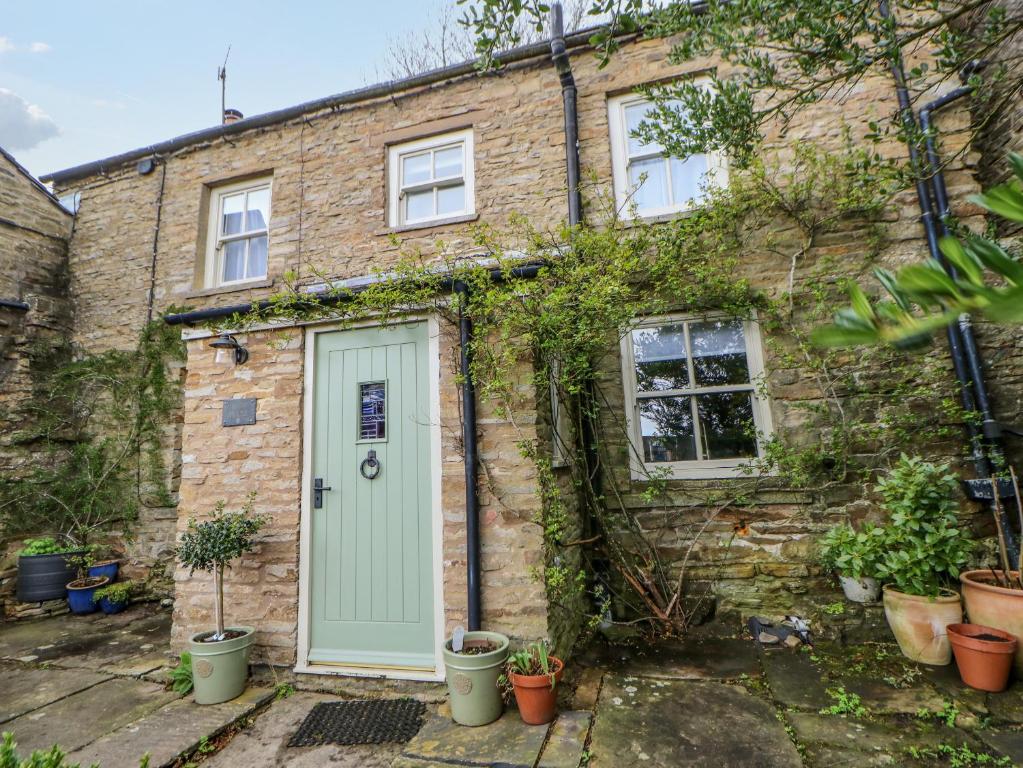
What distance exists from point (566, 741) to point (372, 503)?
6.77 feet

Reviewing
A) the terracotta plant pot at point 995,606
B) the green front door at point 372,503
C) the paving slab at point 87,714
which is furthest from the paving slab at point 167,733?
the terracotta plant pot at point 995,606

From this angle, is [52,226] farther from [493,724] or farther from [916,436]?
[916,436]

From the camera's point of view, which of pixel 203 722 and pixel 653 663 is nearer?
pixel 203 722

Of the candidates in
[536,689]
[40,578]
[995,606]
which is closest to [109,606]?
[40,578]

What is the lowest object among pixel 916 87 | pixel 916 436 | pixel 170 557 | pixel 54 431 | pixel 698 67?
pixel 170 557

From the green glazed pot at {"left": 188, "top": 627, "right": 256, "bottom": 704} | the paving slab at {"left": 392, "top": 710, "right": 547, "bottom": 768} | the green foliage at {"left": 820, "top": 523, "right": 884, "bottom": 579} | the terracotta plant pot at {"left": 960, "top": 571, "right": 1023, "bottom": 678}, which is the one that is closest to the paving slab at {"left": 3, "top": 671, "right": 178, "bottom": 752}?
the green glazed pot at {"left": 188, "top": 627, "right": 256, "bottom": 704}

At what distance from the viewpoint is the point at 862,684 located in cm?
328

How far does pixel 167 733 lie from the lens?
3.04 metres

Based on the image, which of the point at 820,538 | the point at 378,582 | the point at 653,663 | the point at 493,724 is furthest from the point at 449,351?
the point at 820,538

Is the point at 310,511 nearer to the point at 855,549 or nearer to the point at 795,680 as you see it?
the point at 795,680

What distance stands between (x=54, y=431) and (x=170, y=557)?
7.63 ft

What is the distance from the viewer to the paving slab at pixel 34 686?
3.48 metres

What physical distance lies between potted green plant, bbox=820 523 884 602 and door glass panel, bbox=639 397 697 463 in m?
1.26

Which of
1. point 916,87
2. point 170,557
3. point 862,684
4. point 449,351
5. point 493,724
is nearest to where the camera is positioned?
point 493,724
